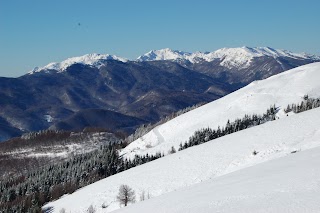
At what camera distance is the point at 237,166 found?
49812mm

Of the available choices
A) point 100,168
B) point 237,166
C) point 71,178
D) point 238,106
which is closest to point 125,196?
point 237,166

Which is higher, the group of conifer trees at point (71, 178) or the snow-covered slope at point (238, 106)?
the snow-covered slope at point (238, 106)

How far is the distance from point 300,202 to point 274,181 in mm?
6221

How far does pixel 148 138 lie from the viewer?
11506 centimetres

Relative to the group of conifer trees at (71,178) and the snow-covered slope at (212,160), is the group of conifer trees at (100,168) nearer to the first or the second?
the group of conifer trees at (71,178)

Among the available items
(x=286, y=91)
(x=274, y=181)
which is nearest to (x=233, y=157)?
(x=274, y=181)

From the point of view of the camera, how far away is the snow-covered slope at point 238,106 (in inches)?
3907

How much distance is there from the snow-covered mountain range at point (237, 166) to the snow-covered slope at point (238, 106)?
0.23 m

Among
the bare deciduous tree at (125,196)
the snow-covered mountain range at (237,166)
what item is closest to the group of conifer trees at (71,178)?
the snow-covered mountain range at (237,166)

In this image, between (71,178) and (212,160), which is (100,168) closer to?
(71,178)

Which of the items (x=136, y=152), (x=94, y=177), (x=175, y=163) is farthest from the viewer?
(x=136, y=152)

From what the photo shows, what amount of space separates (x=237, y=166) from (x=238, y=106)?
6038cm

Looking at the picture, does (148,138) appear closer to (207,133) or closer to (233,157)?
(207,133)

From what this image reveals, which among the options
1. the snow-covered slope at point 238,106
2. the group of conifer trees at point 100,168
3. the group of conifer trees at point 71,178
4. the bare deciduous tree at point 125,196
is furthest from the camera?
the snow-covered slope at point 238,106
